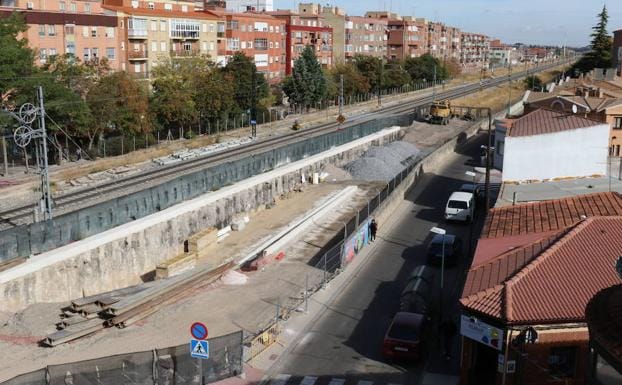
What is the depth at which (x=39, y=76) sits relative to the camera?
143 feet

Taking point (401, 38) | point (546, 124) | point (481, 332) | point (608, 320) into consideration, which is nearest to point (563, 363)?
point (481, 332)

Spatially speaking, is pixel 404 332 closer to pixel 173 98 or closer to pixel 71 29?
pixel 173 98

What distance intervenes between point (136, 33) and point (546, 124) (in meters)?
44.7

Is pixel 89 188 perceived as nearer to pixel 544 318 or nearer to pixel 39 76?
pixel 39 76

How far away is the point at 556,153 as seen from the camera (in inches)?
1414

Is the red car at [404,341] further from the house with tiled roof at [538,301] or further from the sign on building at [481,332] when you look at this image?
the sign on building at [481,332]

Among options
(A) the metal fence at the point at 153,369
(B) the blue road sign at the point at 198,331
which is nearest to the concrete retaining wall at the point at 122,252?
(A) the metal fence at the point at 153,369

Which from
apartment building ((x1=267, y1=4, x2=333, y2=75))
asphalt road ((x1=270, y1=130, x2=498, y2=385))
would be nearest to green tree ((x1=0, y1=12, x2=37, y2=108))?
asphalt road ((x1=270, y1=130, x2=498, y2=385))

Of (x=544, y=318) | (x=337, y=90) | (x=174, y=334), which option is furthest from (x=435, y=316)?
(x=337, y=90)

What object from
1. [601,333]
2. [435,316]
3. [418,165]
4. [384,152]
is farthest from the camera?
[384,152]

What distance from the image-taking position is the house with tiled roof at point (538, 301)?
17672 mm

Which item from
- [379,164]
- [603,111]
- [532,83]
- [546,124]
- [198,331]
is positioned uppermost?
[532,83]

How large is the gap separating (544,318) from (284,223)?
67.3ft

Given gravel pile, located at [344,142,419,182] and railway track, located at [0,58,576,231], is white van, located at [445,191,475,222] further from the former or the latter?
railway track, located at [0,58,576,231]
